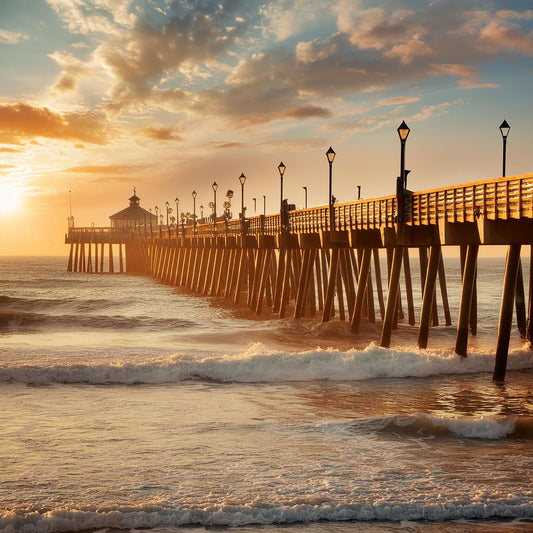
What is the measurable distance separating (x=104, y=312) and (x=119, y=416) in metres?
30.8

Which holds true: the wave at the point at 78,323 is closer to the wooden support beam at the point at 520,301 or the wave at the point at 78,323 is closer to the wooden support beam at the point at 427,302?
the wooden support beam at the point at 520,301

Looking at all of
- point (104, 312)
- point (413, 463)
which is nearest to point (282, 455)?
point (413, 463)

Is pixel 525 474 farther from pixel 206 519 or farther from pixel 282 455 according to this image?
pixel 206 519

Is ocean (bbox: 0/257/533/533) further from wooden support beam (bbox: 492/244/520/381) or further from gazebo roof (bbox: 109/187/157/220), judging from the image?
gazebo roof (bbox: 109/187/157/220)

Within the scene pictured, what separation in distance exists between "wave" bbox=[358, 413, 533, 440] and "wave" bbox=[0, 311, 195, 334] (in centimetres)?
2106

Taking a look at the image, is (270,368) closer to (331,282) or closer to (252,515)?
(331,282)

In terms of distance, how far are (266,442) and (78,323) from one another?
24.2m

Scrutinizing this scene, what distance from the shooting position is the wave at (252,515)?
300 inches

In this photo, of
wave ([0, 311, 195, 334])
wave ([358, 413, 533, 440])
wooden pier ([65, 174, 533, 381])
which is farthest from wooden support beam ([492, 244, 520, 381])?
wave ([0, 311, 195, 334])

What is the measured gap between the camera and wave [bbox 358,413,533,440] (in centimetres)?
1125

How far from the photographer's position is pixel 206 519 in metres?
7.76

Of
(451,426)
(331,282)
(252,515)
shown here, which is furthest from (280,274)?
(252,515)

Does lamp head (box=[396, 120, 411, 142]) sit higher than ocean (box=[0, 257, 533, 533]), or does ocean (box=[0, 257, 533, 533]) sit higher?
lamp head (box=[396, 120, 411, 142])

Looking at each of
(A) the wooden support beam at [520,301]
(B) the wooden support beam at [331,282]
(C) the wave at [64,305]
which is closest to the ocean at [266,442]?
(A) the wooden support beam at [520,301]
